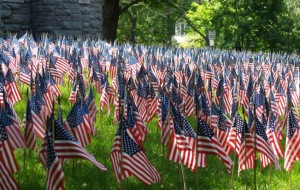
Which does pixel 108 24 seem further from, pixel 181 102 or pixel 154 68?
pixel 181 102

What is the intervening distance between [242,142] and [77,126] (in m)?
1.86

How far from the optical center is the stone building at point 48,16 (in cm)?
1998

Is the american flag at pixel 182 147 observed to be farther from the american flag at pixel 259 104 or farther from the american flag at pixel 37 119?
the american flag at pixel 259 104

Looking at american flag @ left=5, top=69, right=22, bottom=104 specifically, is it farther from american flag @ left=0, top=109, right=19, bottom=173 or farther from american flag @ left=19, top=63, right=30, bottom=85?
american flag @ left=0, top=109, right=19, bottom=173

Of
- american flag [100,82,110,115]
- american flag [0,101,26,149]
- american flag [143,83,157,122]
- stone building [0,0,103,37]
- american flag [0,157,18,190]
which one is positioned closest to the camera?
american flag [0,157,18,190]

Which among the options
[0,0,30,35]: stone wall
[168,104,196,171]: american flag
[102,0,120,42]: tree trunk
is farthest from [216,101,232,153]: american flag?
[102,0,120,42]: tree trunk

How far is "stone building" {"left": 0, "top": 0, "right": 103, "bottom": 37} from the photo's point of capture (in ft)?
65.6

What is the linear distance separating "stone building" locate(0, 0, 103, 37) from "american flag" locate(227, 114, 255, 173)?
14.3m

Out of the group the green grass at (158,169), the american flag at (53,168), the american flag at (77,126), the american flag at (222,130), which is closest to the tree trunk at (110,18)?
the green grass at (158,169)

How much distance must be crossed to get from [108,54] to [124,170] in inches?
342

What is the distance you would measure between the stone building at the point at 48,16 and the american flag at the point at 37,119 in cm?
1331

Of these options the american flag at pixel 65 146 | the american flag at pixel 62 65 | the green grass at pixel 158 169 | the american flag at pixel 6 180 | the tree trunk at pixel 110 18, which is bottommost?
the green grass at pixel 158 169

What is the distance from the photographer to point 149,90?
8875 mm

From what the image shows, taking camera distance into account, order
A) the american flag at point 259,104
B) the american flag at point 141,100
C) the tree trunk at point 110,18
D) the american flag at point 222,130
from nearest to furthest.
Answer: the american flag at point 222,130 → the american flag at point 259,104 → the american flag at point 141,100 → the tree trunk at point 110,18
